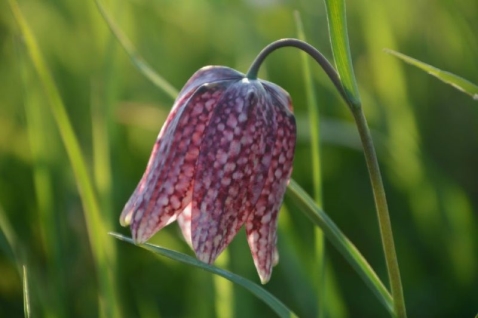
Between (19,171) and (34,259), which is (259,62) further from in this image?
(19,171)

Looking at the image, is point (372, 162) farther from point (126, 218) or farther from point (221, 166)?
point (126, 218)

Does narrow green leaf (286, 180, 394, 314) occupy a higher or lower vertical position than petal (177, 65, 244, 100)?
lower

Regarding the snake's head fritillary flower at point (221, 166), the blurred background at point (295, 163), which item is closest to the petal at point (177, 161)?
the snake's head fritillary flower at point (221, 166)

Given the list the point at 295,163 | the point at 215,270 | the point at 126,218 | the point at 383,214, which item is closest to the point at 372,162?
the point at 383,214

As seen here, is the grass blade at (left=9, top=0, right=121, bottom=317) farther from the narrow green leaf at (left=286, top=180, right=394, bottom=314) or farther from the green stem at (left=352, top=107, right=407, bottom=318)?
the green stem at (left=352, top=107, right=407, bottom=318)

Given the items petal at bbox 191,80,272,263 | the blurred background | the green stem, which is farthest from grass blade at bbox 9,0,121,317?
the green stem

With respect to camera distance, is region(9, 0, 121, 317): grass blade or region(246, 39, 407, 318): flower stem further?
region(9, 0, 121, 317): grass blade
